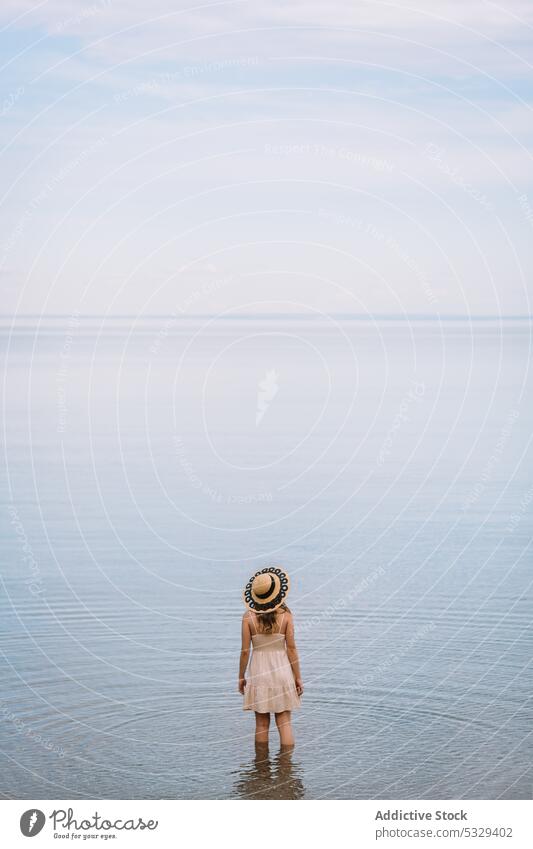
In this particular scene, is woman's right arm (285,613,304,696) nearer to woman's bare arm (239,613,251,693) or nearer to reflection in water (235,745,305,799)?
woman's bare arm (239,613,251,693)

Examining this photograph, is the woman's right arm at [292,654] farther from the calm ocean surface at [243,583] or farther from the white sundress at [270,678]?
the calm ocean surface at [243,583]

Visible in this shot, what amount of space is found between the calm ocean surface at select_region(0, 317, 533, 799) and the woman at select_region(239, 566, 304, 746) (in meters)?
0.54

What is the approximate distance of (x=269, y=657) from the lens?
1447 centimetres

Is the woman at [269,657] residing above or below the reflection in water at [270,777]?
above

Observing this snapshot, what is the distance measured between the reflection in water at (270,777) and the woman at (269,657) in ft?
1.33

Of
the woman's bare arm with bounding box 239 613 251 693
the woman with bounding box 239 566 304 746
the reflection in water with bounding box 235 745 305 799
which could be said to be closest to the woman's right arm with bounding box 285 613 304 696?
the woman with bounding box 239 566 304 746

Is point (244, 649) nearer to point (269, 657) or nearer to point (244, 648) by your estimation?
point (244, 648)

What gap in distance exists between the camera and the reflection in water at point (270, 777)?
13.8 metres

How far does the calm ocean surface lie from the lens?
1452 cm

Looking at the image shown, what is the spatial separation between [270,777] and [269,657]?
103 centimetres

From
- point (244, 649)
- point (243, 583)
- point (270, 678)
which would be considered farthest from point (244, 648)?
point (243, 583)

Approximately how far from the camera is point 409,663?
17.3 metres

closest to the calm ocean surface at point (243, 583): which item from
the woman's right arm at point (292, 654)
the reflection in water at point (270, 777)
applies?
the reflection in water at point (270, 777)

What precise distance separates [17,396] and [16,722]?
2836cm
